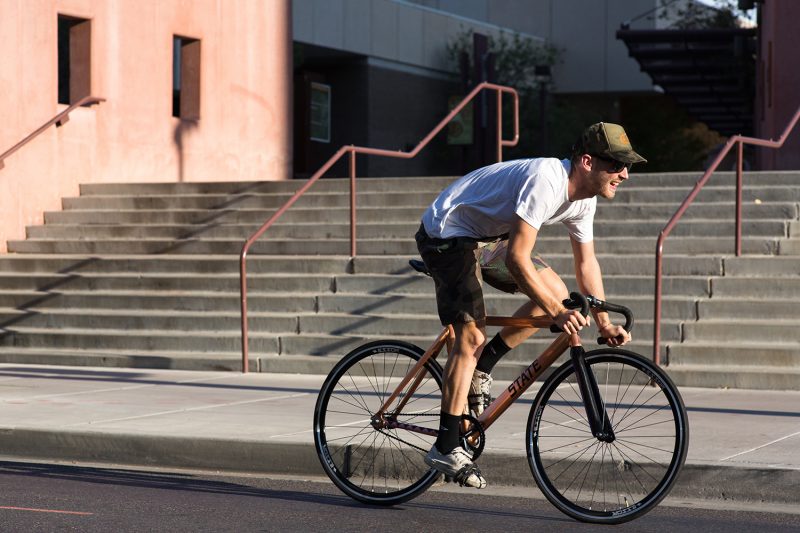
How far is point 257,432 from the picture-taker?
841cm

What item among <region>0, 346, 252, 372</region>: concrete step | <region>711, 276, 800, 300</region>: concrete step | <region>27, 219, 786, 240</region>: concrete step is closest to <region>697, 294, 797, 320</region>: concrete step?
<region>711, 276, 800, 300</region>: concrete step

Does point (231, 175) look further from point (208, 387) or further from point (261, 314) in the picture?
point (208, 387)

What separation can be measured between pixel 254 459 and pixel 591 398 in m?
2.54

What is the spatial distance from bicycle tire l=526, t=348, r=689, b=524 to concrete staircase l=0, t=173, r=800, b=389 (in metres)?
4.05

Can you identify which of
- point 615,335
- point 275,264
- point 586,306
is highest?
point 586,306

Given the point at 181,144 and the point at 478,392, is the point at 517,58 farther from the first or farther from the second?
the point at 478,392

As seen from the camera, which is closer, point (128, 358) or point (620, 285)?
point (620, 285)

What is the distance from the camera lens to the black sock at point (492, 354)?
657 cm

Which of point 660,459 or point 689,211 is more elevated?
point 689,211

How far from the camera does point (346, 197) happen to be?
15383 mm

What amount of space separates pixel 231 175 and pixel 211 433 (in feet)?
41.0

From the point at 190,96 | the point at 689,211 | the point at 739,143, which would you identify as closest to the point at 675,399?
the point at 739,143

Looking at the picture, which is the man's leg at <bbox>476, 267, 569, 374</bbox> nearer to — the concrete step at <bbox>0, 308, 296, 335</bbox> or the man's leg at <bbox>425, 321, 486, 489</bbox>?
the man's leg at <bbox>425, 321, 486, 489</bbox>

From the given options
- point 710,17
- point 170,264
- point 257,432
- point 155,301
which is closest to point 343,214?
point 170,264
